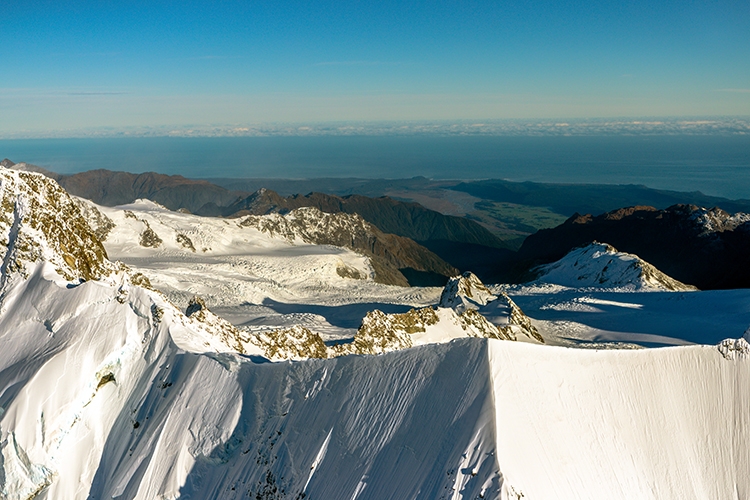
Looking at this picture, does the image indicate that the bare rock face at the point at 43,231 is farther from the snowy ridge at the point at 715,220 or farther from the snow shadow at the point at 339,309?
the snowy ridge at the point at 715,220

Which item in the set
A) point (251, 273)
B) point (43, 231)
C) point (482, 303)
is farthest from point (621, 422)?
point (251, 273)

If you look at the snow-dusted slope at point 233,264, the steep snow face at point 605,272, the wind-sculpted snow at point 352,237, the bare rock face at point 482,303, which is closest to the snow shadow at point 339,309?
the snow-dusted slope at point 233,264

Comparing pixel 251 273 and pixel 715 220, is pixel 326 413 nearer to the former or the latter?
pixel 251 273

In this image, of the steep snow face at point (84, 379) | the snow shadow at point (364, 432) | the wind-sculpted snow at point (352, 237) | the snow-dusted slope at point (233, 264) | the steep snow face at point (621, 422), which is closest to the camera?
the snow shadow at point (364, 432)

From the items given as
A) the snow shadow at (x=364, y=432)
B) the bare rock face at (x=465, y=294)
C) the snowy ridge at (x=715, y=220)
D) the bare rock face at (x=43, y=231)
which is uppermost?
the bare rock face at (x=43, y=231)

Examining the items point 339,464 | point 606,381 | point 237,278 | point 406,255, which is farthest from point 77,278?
point 406,255

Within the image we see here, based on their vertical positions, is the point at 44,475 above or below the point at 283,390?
below

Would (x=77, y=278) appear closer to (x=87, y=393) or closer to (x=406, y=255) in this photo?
(x=87, y=393)

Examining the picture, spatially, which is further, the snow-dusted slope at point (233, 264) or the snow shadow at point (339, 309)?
the snow-dusted slope at point (233, 264)
